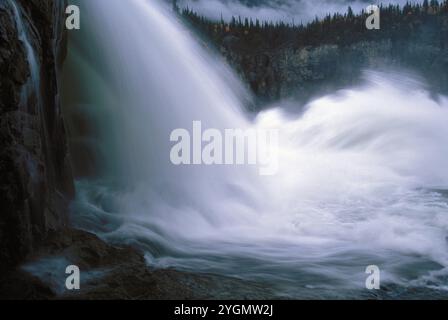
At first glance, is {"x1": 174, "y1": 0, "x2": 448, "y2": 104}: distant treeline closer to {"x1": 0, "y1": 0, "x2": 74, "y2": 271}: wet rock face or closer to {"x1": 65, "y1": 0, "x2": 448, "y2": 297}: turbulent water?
{"x1": 65, "y1": 0, "x2": 448, "y2": 297}: turbulent water

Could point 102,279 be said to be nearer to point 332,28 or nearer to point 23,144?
point 23,144

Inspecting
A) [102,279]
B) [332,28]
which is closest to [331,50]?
[332,28]

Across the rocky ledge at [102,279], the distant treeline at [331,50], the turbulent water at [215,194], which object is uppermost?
the distant treeline at [331,50]

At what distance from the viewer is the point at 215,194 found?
9.59 m

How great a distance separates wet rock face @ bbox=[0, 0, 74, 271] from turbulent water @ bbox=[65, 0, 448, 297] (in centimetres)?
155

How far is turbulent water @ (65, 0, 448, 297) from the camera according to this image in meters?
5.90

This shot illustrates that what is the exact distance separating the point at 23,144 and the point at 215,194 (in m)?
5.34

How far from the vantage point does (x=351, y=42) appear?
7156cm

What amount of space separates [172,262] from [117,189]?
10.9ft

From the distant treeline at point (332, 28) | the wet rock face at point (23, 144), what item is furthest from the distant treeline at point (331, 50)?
the wet rock face at point (23, 144)

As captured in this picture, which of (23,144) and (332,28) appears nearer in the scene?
(23,144)

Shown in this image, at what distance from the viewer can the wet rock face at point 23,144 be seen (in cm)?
439

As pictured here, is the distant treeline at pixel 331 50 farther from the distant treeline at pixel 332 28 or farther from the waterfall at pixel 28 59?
the waterfall at pixel 28 59

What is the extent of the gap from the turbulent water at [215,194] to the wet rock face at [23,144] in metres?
1.55
